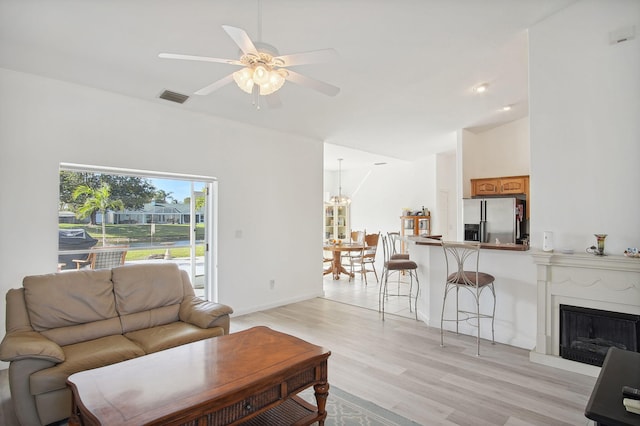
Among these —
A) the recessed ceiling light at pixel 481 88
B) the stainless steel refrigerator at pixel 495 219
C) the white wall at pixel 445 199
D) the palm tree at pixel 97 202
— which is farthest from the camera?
the white wall at pixel 445 199

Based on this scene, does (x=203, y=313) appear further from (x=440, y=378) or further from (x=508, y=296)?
(x=508, y=296)

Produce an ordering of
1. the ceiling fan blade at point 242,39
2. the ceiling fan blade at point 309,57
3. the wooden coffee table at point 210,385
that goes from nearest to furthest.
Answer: the wooden coffee table at point 210,385
the ceiling fan blade at point 242,39
the ceiling fan blade at point 309,57

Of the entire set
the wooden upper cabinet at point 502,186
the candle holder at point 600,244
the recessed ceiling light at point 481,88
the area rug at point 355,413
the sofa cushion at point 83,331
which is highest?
the recessed ceiling light at point 481,88

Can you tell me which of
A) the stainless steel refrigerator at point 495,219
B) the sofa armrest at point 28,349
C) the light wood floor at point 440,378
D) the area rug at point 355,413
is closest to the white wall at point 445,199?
the stainless steel refrigerator at point 495,219

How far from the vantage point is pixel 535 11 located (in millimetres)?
3213

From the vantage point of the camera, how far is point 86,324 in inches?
112

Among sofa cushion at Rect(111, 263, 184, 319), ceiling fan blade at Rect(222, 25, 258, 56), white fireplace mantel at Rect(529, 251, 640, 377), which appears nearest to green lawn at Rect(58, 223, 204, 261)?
sofa cushion at Rect(111, 263, 184, 319)

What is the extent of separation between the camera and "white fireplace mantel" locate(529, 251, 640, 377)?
2.90 meters

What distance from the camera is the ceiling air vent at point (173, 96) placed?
12.9 ft

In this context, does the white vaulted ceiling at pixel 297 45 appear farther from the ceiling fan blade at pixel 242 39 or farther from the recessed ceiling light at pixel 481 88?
the ceiling fan blade at pixel 242 39

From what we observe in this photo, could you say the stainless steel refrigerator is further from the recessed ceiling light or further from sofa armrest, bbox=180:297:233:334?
sofa armrest, bbox=180:297:233:334

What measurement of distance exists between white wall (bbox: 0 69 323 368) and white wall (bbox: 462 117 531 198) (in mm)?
2807

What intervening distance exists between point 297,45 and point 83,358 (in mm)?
3031

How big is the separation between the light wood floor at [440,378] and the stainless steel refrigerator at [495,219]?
2455mm
